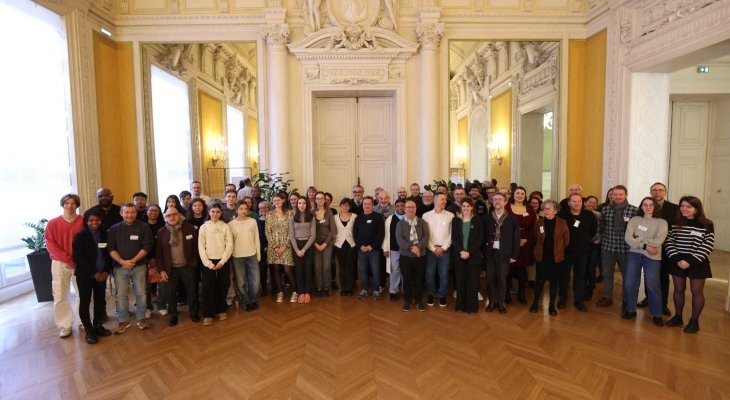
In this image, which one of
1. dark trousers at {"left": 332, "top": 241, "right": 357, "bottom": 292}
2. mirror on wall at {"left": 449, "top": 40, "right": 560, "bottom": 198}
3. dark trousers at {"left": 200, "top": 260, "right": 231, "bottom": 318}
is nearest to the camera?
dark trousers at {"left": 200, "top": 260, "right": 231, "bottom": 318}

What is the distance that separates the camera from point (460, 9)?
817cm

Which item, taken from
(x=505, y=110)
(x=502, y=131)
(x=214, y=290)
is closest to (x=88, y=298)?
(x=214, y=290)

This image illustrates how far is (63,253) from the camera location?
14.7ft

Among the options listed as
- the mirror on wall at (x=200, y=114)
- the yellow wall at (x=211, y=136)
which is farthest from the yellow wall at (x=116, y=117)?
the yellow wall at (x=211, y=136)

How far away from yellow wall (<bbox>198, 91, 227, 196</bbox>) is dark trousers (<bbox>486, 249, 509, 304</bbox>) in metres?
6.66

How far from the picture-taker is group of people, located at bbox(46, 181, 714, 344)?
4.54 meters

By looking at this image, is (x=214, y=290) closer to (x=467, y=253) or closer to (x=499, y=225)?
(x=467, y=253)

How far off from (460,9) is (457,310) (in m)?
6.35

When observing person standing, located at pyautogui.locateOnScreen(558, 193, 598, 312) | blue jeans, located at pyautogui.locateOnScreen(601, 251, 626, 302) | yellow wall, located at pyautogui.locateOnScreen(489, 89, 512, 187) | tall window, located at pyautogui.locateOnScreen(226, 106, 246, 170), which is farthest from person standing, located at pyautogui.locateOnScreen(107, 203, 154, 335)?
yellow wall, located at pyautogui.locateOnScreen(489, 89, 512, 187)

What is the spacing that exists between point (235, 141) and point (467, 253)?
20.7 ft

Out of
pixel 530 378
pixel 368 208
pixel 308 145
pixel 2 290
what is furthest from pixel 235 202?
pixel 530 378

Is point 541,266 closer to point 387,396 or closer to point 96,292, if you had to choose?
point 387,396

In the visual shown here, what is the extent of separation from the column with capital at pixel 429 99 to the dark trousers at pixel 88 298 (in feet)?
19.9

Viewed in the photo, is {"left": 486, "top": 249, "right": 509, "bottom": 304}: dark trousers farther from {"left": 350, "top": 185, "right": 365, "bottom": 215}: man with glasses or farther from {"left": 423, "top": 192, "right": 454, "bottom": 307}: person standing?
{"left": 350, "top": 185, "right": 365, "bottom": 215}: man with glasses
